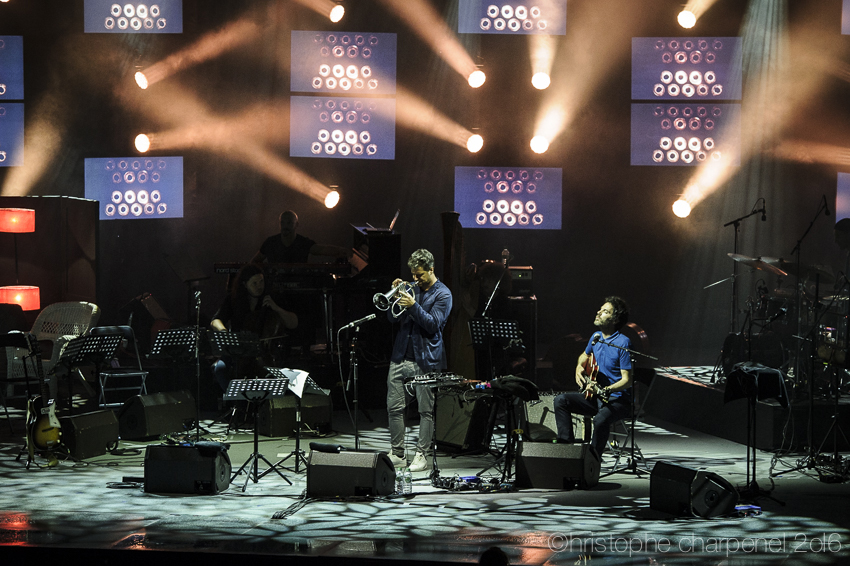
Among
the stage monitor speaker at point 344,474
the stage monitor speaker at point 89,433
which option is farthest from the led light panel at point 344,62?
the stage monitor speaker at point 344,474

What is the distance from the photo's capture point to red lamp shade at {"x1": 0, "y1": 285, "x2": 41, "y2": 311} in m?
10.1

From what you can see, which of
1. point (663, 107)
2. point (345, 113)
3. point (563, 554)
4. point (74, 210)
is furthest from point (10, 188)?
point (563, 554)

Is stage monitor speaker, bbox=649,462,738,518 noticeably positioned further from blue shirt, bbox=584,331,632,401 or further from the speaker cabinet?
the speaker cabinet

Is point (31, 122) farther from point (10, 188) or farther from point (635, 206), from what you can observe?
point (635, 206)

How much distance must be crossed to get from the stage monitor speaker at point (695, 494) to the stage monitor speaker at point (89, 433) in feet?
14.8

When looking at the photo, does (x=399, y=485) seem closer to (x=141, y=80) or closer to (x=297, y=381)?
(x=297, y=381)

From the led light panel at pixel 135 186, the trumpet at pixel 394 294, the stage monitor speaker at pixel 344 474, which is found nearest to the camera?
the stage monitor speaker at pixel 344 474

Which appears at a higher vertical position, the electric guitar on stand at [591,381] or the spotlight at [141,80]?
the spotlight at [141,80]

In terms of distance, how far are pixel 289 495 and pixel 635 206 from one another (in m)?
8.00

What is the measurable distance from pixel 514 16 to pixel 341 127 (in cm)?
284

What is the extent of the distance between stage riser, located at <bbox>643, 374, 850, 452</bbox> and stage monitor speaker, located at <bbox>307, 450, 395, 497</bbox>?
3.86m

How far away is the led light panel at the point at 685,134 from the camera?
12.3 metres

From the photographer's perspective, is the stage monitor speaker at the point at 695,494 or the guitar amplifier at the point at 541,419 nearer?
the stage monitor speaker at the point at 695,494

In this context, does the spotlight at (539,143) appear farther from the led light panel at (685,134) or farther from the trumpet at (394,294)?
the trumpet at (394,294)
